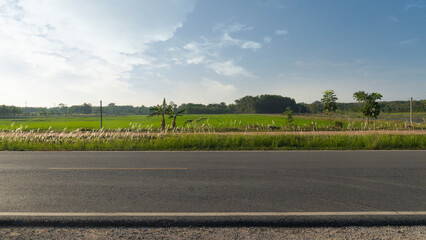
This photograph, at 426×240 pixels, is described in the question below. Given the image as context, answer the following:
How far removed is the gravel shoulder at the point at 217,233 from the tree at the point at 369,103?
2736 cm

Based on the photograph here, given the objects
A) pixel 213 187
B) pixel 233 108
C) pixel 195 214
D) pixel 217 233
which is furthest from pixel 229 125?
pixel 233 108

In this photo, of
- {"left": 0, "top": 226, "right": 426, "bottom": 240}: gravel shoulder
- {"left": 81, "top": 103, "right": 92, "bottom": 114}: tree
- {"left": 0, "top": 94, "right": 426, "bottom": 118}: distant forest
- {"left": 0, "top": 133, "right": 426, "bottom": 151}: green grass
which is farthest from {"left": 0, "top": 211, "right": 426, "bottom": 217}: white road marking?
{"left": 81, "top": 103, "right": 92, "bottom": 114}: tree

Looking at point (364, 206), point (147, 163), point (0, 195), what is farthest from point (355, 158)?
point (0, 195)

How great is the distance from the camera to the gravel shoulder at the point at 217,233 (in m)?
3.42

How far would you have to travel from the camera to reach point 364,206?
4.36m

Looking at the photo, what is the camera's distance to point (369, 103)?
27281 mm

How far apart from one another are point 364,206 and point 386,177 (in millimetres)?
2461

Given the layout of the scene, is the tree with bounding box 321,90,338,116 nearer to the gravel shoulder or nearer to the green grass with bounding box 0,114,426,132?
the green grass with bounding box 0,114,426,132

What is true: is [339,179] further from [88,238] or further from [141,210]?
[88,238]

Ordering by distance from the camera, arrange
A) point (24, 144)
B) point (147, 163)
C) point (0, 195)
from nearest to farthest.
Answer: point (0, 195) < point (147, 163) < point (24, 144)

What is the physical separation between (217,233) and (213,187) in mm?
1923

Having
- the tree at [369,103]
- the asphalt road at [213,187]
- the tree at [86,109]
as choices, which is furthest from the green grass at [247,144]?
the tree at [86,109]

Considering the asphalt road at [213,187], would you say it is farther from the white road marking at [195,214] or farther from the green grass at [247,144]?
the green grass at [247,144]

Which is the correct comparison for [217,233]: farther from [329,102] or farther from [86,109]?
[86,109]
